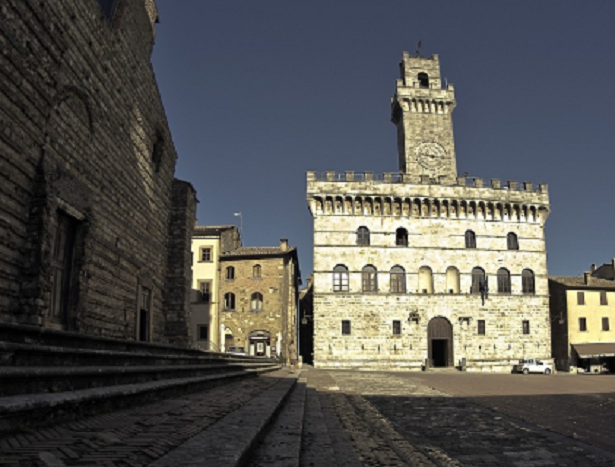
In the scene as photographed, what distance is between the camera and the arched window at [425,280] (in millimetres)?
35000

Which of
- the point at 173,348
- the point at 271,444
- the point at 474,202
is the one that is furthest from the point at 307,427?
the point at 474,202

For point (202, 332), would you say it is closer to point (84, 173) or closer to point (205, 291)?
point (205, 291)

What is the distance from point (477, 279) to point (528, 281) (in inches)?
153

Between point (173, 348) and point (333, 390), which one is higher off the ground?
point (173, 348)

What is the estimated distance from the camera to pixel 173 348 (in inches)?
412

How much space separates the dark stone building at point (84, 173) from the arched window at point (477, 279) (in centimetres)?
2438

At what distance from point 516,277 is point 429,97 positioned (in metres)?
15.4

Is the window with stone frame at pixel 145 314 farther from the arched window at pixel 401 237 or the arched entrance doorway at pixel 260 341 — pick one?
the arched window at pixel 401 237

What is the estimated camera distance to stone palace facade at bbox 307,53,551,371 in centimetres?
3391

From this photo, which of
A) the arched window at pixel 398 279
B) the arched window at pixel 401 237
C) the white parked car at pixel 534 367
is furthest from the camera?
the arched window at pixel 401 237

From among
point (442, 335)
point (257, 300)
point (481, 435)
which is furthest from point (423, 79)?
point (481, 435)

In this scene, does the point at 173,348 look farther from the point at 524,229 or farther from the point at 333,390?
the point at 524,229

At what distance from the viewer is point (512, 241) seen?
36.6 metres

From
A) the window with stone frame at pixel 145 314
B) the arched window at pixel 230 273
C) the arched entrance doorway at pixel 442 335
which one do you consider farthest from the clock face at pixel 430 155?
the window with stone frame at pixel 145 314
